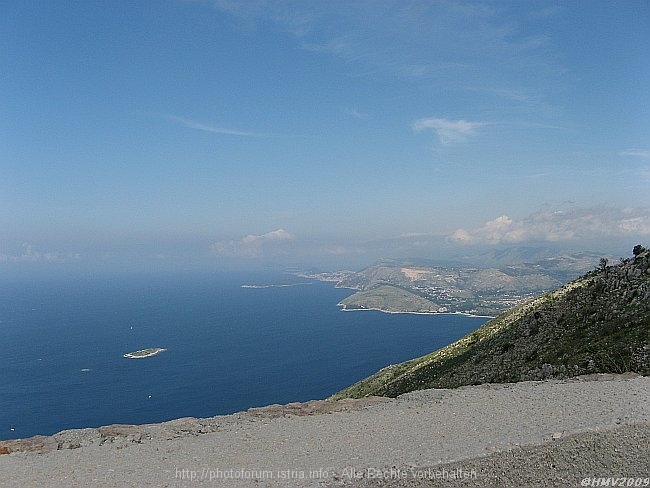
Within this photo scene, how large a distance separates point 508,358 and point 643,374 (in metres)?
11.1

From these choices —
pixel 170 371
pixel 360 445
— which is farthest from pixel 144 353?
pixel 360 445

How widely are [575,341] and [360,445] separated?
18853 millimetres

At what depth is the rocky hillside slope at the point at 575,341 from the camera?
21641mm

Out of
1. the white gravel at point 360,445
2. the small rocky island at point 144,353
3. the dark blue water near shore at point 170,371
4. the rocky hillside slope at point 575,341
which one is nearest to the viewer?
the white gravel at point 360,445

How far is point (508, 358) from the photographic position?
29.4 meters

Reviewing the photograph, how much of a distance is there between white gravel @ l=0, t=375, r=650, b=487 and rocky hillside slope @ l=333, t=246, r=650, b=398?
542 centimetres

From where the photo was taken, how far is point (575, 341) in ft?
85.0

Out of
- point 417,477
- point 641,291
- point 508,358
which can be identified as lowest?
point 508,358

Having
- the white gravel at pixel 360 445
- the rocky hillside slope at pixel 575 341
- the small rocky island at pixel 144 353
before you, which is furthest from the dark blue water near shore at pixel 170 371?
the white gravel at pixel 360 445

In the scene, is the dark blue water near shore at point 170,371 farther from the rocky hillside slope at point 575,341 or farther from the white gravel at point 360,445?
the white gravel at point 360,445

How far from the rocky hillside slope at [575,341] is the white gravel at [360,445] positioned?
5.42 metres

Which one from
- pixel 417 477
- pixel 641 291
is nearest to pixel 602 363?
pixel 641 291

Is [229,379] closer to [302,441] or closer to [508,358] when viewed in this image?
[508,358]

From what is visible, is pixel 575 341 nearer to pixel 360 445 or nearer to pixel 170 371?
pixel 360 445
